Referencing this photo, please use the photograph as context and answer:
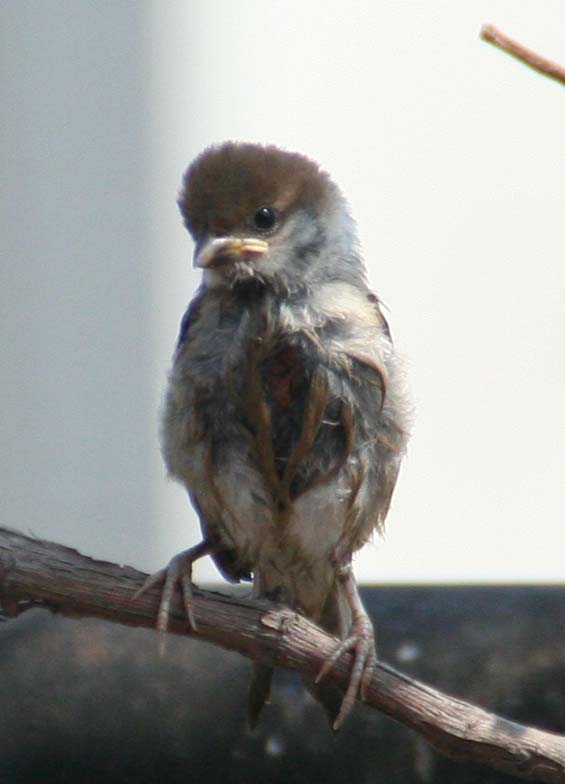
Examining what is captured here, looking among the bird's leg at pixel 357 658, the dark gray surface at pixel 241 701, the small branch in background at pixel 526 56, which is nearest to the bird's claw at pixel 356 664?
the bird's leg at pixel 357 658

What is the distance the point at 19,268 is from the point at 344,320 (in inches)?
112

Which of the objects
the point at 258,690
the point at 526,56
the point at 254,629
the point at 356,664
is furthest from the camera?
the point at 258,690

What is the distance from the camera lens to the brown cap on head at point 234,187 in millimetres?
2824

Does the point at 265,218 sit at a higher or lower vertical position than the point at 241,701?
higher

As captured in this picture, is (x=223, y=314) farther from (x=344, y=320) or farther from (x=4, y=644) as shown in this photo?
(x=4, y=644)

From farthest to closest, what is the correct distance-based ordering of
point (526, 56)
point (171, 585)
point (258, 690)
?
1. point (258, 690)
2. point (171, 585)
3. point (526, 56)

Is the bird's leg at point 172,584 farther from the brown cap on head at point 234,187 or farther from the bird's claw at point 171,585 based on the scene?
the brown cap on head at point 234,187

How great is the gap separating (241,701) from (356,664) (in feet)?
2.04

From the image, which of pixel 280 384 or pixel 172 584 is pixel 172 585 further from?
pixel 280 384

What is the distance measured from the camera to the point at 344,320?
293 centimetres

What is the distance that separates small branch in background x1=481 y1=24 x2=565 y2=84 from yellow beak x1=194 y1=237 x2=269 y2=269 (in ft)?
4.51

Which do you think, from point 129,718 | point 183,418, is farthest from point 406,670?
point 183,418

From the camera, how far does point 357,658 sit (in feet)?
9.30

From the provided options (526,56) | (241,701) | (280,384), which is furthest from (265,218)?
(526,56)
